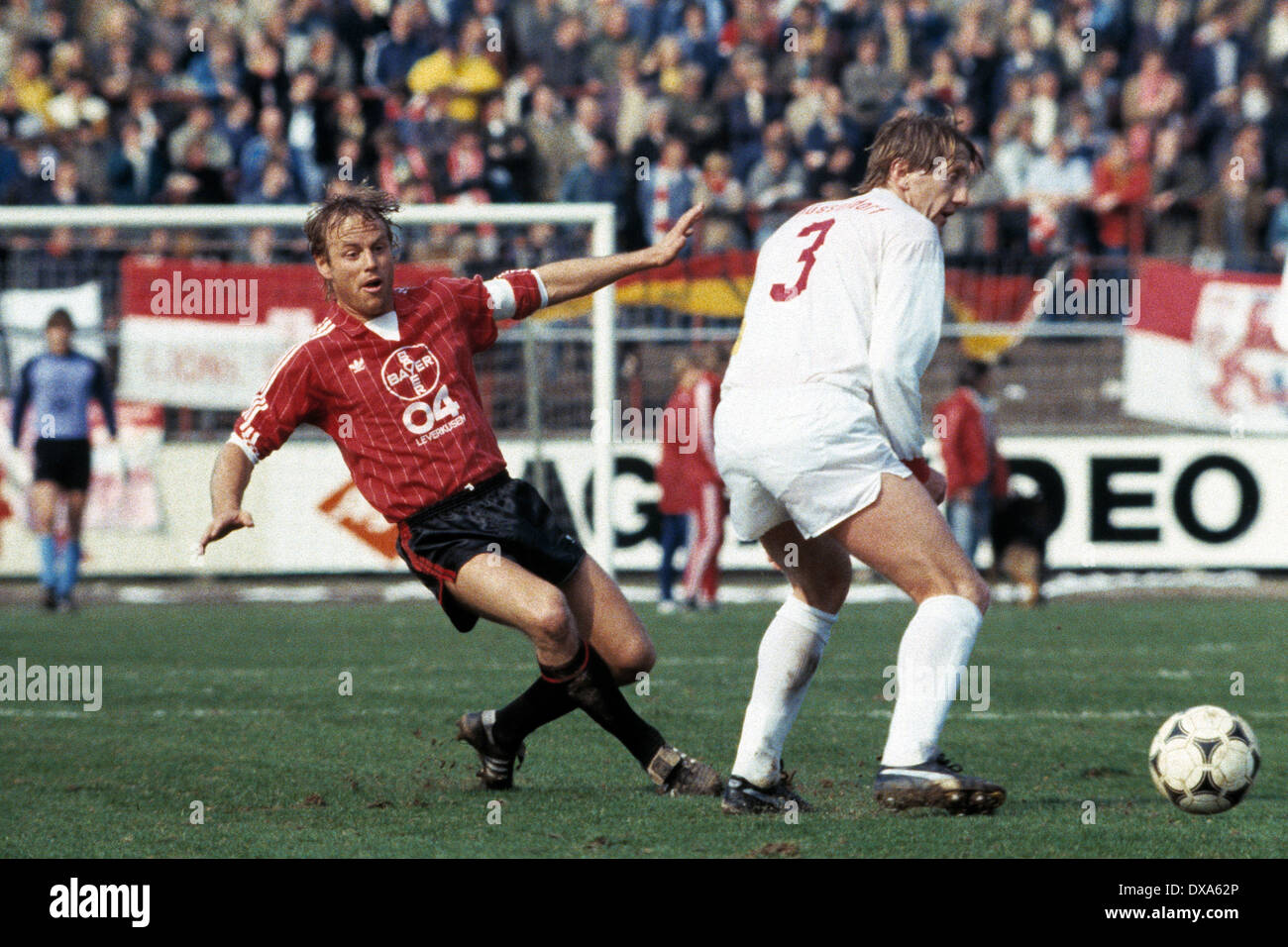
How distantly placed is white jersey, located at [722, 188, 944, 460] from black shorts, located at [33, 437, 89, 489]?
1042 centimetres

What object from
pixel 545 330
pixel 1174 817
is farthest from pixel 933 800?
pixel 545 330

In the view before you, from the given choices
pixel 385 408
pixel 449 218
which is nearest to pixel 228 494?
pixel 385 408

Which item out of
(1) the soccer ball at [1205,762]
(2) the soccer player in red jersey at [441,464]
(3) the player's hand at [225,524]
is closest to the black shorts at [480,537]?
(2) the soccer player in red jersey at [441,464]

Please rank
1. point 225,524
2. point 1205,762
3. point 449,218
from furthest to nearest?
point 449,218 < point 1205,762 < point 225,524

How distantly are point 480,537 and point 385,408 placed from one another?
0.52 meters

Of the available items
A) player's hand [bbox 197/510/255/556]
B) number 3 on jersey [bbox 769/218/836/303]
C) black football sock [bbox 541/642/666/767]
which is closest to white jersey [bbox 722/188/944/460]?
number 3 on jersey [bbox 769/218/836/303]

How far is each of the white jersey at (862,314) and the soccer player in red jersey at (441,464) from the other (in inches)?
27.1

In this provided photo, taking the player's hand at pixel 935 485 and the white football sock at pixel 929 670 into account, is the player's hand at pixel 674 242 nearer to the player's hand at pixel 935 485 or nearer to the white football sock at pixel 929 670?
the player's hand at pixel 935 485

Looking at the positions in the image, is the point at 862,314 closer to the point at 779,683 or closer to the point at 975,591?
the point at 975,591

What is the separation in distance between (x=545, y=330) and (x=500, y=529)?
10209mm

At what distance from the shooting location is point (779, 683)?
6031mm

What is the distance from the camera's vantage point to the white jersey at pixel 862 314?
5.62 meters

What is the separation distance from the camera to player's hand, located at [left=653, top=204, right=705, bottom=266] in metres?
6.36

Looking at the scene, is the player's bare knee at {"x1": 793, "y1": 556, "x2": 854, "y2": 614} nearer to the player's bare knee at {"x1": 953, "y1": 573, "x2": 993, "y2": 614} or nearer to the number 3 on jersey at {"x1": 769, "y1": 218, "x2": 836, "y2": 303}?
the player's bare knee at {"x1": 953, "y1": 573, "x2": 993, "y2": 614}
